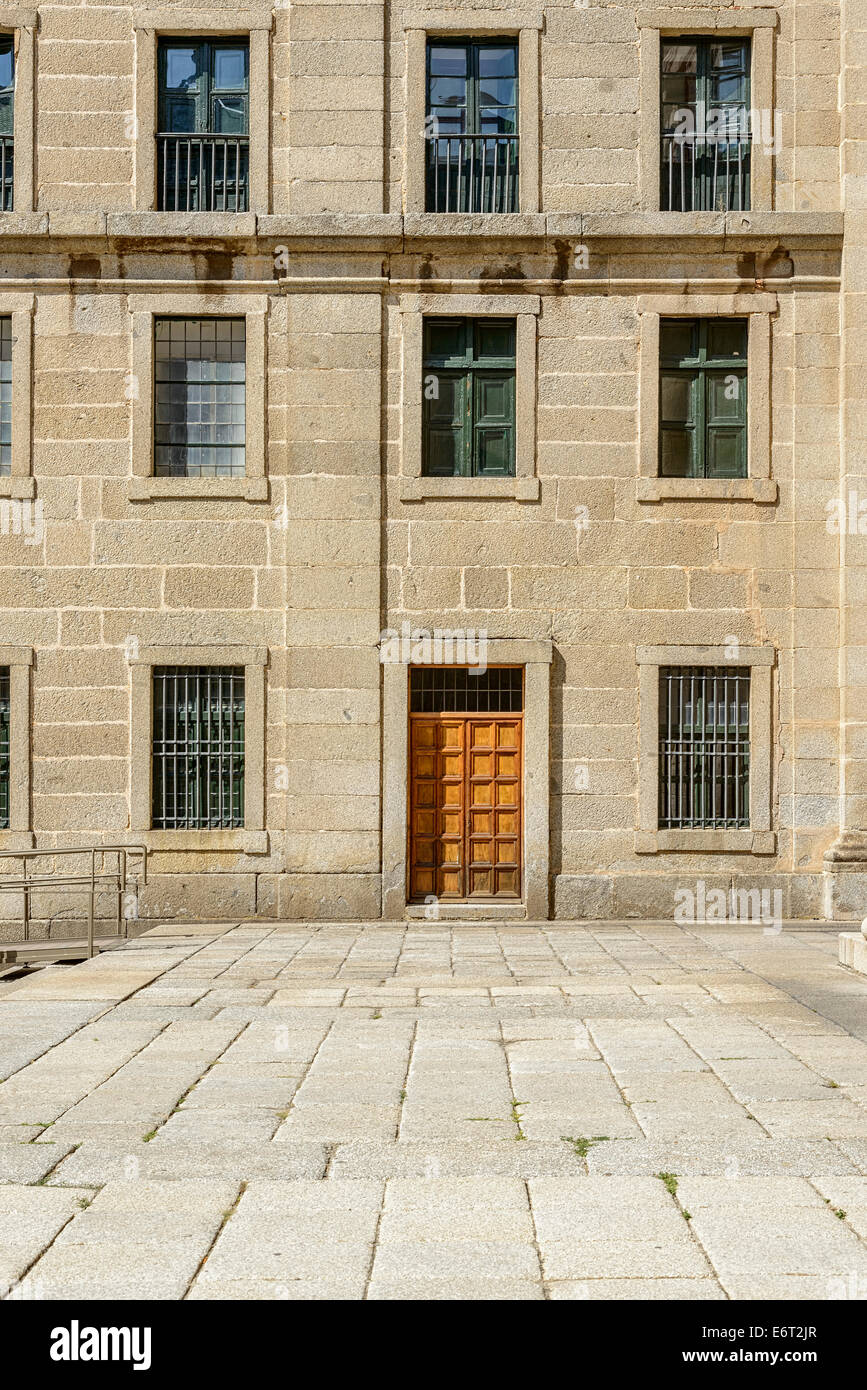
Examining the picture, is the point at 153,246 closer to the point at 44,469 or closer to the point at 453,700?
the point at 44,469

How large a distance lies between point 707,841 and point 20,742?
24.5 feet

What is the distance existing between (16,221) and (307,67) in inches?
140

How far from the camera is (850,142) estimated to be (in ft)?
51.9

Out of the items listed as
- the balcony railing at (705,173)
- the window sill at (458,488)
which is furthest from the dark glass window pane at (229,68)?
the window sill at (458,488)

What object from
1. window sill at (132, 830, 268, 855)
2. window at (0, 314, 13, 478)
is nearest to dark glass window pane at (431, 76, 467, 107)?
window at (0, 314, 13, 478)

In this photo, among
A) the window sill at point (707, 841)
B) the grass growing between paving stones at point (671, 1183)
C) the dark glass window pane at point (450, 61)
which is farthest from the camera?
the dark glass window pane at point (450, 61)

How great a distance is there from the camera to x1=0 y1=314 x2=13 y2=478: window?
16.2 metres

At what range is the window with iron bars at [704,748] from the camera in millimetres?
15922

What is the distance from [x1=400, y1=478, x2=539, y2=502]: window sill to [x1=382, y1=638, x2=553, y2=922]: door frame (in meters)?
1.59

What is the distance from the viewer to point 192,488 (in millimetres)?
15891

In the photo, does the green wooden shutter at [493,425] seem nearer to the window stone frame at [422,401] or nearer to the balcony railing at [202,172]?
the window stone frame at [422,401]

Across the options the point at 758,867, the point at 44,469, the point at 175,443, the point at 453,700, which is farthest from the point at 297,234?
the point at 758,867

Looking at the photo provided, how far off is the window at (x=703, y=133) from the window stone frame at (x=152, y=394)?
474 centimetres

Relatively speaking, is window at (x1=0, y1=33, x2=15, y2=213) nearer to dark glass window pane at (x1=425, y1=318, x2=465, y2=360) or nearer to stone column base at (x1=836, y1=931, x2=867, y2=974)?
dark glass window pane at (x1=425, y1=318, x2=465, y2=360)
